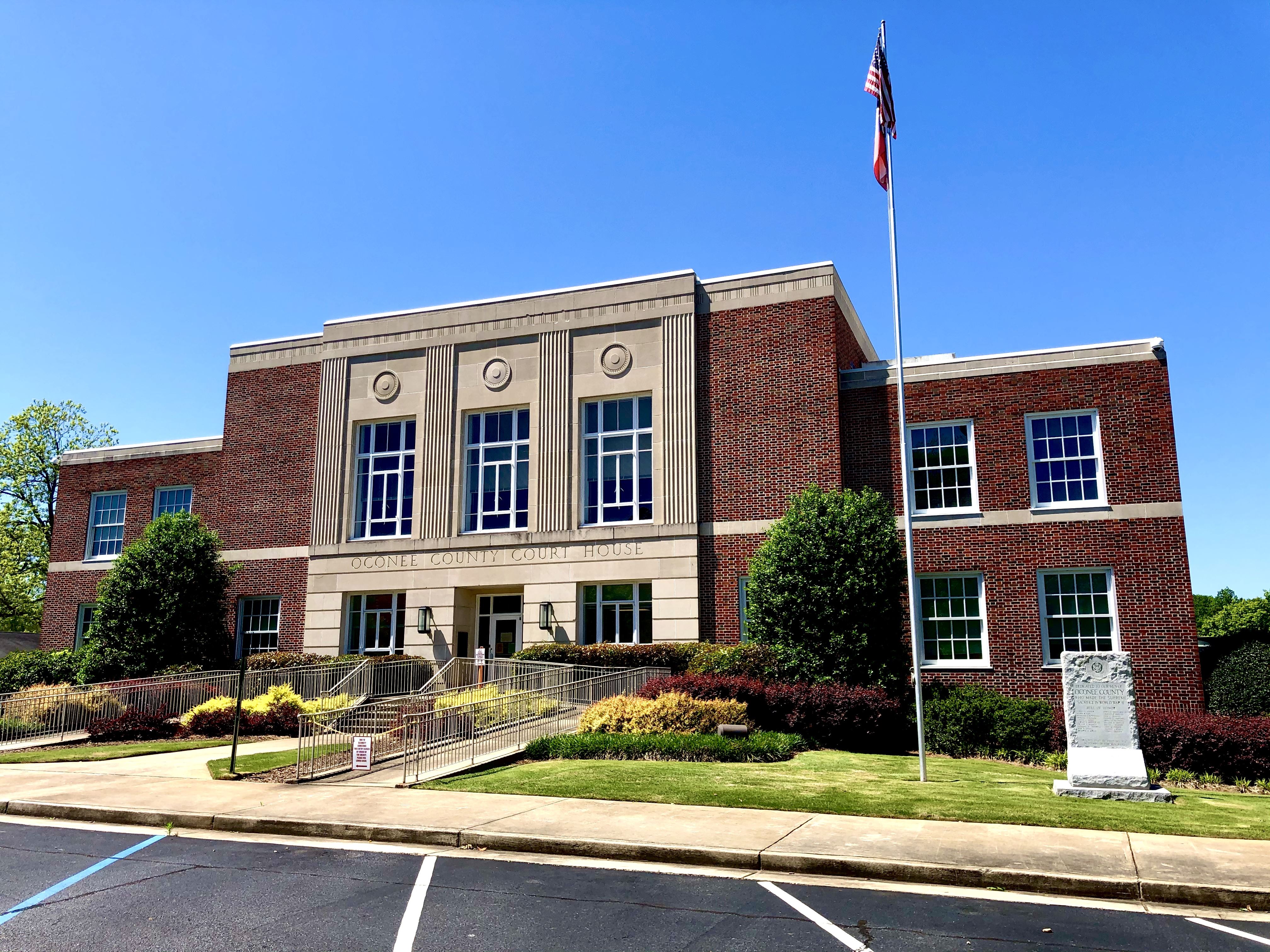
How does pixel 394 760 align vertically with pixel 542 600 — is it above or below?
below

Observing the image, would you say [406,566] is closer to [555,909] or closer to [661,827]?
[661,827]

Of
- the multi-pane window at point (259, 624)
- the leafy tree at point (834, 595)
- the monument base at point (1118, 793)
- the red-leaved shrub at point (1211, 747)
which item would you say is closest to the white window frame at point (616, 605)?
the leafy tree at point (834, 595)

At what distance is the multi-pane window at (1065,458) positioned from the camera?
963 inches

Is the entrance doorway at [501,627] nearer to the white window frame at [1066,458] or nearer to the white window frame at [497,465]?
the white window frame at [497,465]

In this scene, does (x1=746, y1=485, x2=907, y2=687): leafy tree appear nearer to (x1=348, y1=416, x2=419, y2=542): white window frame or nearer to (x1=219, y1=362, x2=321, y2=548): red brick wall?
(x1=348, y1=416, x2=419, y2=542): white window frame

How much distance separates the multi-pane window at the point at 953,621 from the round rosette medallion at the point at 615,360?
34.3 ft

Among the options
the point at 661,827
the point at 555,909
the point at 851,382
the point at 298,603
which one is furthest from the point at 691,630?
the point at 555,909

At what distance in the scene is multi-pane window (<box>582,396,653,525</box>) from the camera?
2853cm

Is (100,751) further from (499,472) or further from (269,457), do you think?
(269,457)

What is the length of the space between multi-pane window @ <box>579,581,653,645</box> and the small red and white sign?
11.9 metres

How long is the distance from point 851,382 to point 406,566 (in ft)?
47.1

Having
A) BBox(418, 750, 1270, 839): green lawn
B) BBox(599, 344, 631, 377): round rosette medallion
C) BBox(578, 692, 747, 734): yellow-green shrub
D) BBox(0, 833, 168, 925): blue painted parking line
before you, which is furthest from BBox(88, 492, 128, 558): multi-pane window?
BBox(0, 833, 168, 925): blue painted parking line

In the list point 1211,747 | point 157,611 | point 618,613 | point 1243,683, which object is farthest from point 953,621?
point 157,611

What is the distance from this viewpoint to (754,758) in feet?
56.2
